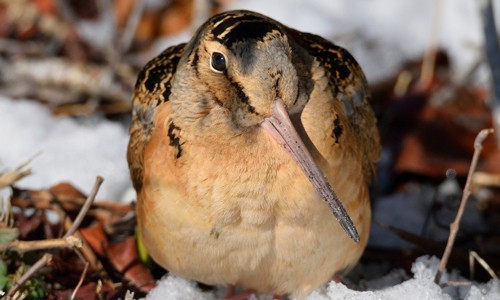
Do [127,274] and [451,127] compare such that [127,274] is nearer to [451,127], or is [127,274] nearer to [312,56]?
[312,56]

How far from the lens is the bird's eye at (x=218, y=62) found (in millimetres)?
2689

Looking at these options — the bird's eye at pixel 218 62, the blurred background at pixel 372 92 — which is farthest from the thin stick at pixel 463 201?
the bird's eye at pixel 218 62

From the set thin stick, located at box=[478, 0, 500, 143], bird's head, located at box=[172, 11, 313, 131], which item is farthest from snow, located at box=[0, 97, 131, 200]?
thin stick, located at box=[478, 0, 500, 143]

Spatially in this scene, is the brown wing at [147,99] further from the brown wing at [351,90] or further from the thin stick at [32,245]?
the brown wing at [351,90]

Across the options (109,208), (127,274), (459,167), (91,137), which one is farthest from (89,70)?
(459,167)

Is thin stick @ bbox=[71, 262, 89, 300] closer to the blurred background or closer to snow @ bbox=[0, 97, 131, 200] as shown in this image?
the blurred background

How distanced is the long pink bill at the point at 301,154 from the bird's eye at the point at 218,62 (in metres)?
0.21

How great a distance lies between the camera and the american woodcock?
2668mm

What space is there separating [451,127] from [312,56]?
6.18 ft

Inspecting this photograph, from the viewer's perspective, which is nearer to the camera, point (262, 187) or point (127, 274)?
point (262, 187)

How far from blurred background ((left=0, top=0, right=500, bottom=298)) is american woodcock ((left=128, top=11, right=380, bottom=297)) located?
63cm

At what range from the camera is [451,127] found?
4664mm

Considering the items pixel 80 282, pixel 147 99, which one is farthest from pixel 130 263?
pixel 147 99

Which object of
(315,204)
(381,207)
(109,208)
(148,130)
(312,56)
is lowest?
(381,207)
